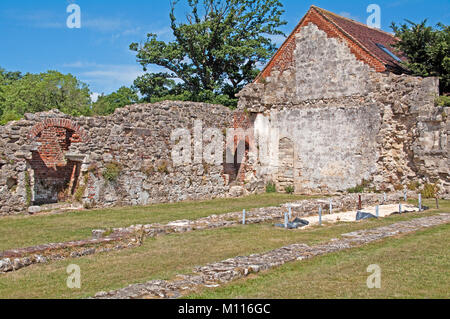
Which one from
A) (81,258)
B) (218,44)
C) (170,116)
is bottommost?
(81,258)

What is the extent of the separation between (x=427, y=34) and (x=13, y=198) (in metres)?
17.3

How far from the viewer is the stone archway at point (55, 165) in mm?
16772

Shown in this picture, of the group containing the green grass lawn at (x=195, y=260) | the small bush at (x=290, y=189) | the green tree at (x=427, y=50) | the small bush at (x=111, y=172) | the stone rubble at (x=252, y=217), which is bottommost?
the green grass lawn at (x=195, y=260)

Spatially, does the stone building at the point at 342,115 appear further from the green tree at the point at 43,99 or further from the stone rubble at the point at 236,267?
the green tree at the point at 43,99

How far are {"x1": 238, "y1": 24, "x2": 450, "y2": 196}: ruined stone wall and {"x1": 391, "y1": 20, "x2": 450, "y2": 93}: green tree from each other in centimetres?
151

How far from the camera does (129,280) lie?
7.25m

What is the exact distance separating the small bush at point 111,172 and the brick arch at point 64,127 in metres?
1.26

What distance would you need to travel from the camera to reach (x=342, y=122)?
2119 cm

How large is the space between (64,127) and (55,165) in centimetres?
195

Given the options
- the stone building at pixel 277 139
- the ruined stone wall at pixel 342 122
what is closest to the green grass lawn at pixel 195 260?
the stone building at pixel 277 139

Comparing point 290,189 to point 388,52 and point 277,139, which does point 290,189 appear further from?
point 388,52

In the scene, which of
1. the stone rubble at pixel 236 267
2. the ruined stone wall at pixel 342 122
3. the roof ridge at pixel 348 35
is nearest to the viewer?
the stone rubble at pixel 236 267
